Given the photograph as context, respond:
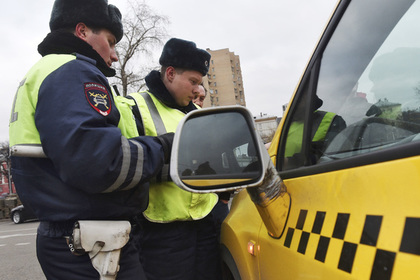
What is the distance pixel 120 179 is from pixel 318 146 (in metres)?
0.72

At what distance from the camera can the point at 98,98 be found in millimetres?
1176

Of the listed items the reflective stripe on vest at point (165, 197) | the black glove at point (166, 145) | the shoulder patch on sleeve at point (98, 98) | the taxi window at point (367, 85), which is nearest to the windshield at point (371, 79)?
the taxi window at point (367, 85)

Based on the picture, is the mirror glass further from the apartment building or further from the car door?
the apartment building

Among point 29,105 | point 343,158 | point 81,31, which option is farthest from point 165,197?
→ point 343,158

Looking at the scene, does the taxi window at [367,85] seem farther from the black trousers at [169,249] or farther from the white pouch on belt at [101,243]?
the black trousers at [169,249]

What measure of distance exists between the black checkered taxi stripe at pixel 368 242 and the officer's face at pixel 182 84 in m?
1.28

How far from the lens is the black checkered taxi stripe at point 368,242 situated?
0.58 meters

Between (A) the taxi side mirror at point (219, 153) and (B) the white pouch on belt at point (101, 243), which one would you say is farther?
(B) the white pouch on belt at point (101, 243)

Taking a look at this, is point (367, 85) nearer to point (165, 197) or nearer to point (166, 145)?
point (166, 145)

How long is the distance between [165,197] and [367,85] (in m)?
1.18

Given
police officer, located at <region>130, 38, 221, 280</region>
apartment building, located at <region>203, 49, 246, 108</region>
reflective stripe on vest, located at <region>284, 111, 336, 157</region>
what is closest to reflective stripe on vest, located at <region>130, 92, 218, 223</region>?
police officer, located at <region>130, 38, 221, 280</region>

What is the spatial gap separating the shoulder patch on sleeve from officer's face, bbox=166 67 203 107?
2.57 ft

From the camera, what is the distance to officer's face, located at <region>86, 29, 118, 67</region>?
1.46 m

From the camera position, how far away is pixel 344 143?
949 mm
